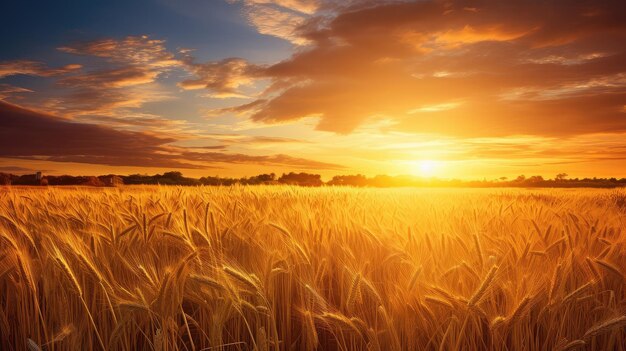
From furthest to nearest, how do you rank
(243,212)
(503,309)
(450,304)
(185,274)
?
(243,212)
(503,309)
(185,274)
(450,304)

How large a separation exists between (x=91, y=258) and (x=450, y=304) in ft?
6.63

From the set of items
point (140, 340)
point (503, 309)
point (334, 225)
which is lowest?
point (140, 340)

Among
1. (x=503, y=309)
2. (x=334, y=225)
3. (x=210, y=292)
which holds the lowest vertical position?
(x=503, y=309)

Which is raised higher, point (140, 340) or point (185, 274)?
point (185, 274)

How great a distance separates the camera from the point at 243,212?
4410 mm

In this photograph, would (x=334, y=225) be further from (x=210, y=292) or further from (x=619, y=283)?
(x=619, y=283)

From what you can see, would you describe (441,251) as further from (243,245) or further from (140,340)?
(140,340)

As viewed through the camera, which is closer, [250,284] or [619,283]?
[250,284]

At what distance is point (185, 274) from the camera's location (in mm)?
2020

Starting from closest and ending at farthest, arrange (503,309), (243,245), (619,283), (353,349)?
(353,349) → (503,309) → (619,283) → (243,245)

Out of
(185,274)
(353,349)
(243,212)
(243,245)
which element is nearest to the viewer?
(353,349)

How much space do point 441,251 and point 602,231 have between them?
153 centimetres

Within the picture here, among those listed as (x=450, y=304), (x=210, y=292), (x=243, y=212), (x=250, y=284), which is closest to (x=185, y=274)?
(x=210, y=292)

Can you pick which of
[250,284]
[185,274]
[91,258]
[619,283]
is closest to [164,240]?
[91,258]
